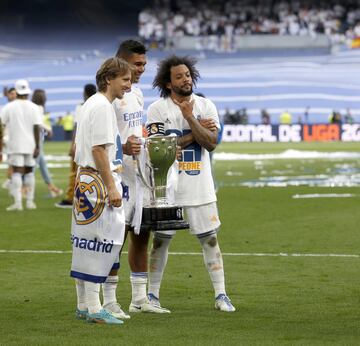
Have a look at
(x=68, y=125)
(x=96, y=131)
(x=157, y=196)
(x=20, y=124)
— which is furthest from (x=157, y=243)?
(x=68, y=125)

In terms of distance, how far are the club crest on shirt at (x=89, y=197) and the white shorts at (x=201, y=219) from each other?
4.03 feet

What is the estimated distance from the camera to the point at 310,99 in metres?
67.2

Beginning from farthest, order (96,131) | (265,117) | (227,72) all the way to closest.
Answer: (227,72)
(265,117)
(96,131)

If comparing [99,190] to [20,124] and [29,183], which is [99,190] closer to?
[20,124]

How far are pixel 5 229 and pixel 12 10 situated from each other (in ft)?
211

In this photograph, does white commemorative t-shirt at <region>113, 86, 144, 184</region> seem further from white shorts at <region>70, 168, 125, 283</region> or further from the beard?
white shorts at <region>70, 168, 125, 283</region>

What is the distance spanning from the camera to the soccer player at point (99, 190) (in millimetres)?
8406

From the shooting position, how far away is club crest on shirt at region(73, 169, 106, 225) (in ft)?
27.7

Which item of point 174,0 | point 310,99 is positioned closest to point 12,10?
point 174,0

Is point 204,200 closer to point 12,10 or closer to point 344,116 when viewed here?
point 344,116

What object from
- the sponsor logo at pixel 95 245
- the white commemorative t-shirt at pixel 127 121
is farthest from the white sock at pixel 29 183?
the sponsor logo at pixel 95 245

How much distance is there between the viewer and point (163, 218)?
9109 millimetres

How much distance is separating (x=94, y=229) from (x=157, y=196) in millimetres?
848

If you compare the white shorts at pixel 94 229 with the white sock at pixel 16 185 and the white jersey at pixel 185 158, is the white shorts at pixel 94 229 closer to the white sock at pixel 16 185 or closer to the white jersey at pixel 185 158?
the white jersey at pixel 185 158
